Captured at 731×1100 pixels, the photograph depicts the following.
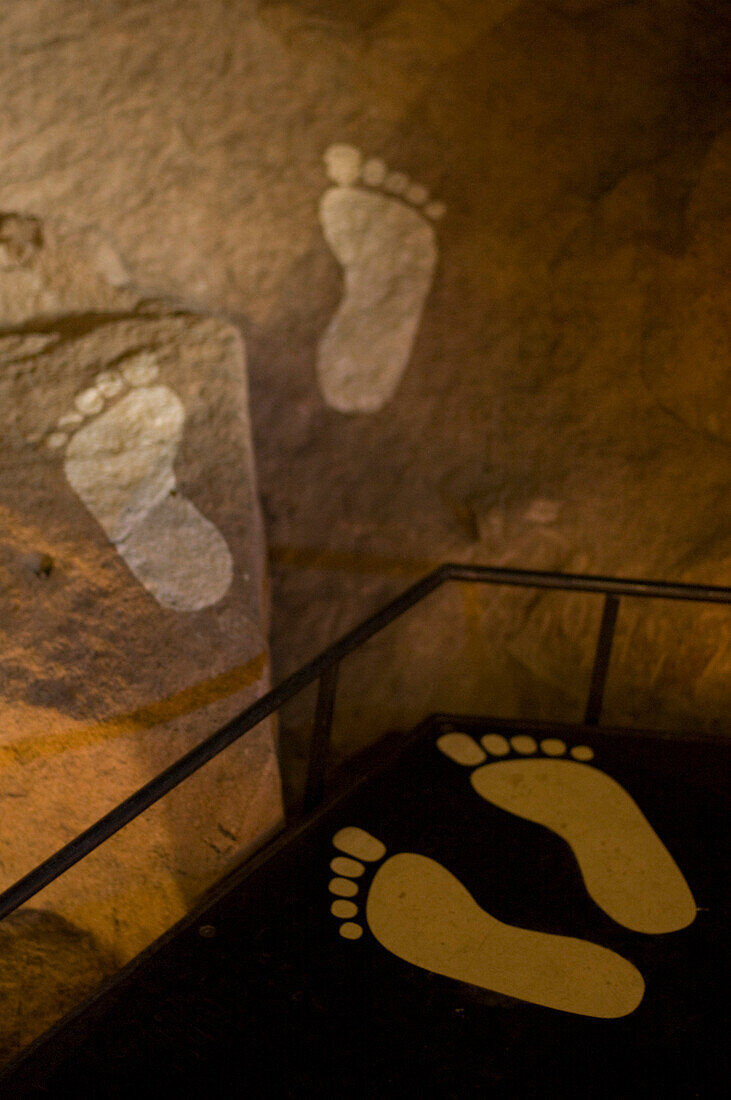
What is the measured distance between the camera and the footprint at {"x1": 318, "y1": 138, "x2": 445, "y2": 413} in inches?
91.1

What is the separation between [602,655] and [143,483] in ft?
3.88

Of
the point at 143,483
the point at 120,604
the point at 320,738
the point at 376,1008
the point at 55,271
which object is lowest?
the point at 376,1008

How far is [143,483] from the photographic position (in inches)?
74.2

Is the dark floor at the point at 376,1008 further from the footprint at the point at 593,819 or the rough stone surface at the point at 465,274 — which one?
the rough stone surface at the point at 465,274

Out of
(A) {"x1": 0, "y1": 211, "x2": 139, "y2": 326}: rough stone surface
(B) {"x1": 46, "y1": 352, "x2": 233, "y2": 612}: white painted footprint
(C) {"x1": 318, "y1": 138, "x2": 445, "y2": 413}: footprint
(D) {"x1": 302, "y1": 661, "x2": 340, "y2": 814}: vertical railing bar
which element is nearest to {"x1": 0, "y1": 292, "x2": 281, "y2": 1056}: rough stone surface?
(B) {"x1": 46, "y1": 352, "x2": 233, "y2": 612}: white painted footprint

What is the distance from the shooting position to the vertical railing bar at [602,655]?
1669 mm

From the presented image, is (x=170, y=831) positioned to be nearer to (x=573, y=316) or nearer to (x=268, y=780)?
(x=268, y=780)

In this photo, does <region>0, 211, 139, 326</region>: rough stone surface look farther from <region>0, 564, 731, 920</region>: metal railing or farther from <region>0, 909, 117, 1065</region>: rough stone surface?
<region>0, 909, 117, 1065</region>: rough stone surface

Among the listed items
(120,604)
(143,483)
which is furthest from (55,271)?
(120,604)

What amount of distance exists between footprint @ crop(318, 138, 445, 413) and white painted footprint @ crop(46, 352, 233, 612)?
1.90ft

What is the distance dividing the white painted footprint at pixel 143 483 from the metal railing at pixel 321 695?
44 centimetres

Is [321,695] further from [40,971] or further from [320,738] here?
[40,971]

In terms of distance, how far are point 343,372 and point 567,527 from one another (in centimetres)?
84

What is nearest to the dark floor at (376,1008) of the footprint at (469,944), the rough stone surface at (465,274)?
the footprint at (469,944)
